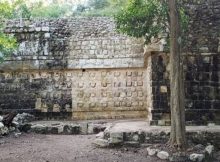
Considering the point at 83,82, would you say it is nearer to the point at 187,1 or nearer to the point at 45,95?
the point at 45,95

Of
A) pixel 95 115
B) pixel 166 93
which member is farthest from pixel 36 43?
pixel 166 93

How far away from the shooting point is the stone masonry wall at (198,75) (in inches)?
469

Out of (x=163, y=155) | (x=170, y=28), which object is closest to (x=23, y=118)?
(x=163, y=155)

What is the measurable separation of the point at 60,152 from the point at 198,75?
458 centimetres

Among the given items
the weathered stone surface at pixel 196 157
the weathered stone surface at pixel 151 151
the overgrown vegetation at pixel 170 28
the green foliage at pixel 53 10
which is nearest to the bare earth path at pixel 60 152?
the weathered stone surface at pixel 151 151

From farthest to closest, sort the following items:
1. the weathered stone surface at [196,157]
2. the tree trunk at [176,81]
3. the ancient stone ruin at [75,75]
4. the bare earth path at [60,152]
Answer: the ancient stone ruin at [75,75] < the tree trunk at [176,81] < the bare earth path at [60,152] < the weathered stone surface at [196,157]

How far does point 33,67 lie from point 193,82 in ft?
21.7

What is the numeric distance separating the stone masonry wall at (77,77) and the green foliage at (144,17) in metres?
4.62

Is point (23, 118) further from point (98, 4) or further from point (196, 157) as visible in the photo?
point (98, 4)

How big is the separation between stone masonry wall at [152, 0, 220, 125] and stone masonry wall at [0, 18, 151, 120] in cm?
353

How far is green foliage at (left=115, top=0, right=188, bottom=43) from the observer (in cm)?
1073

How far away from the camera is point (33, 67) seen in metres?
15.9

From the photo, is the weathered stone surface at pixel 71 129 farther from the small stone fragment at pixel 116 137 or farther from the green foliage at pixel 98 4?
the green foliage at pixel 98 4

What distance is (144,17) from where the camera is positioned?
10812 millimetres
